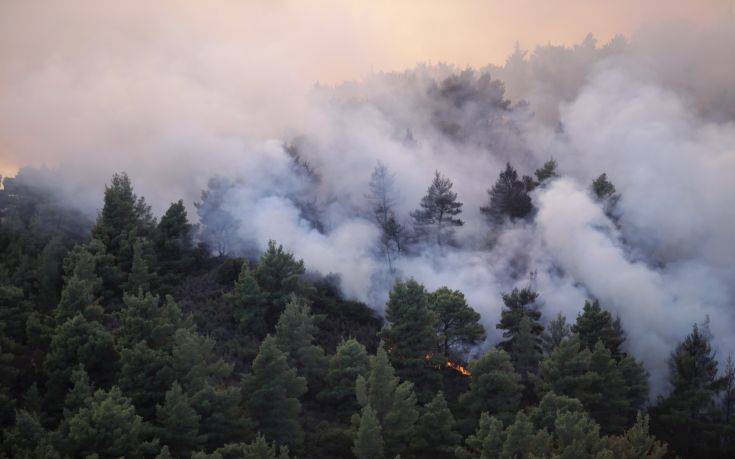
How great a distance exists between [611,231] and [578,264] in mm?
4191

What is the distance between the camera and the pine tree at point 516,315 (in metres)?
40.1

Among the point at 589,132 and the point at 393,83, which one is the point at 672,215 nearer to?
the point at 589,132

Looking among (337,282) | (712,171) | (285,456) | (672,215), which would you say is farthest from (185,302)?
(712,171)

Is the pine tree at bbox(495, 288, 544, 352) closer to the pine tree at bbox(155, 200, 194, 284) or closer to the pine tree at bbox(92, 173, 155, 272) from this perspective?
the pine tree at bbox(155, 200, 194, 284)

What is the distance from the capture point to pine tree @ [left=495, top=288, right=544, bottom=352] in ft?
132

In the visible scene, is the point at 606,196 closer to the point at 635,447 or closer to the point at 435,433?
the point at 635,447

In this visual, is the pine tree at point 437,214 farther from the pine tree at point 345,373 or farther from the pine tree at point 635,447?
the pine tree at point 635,447

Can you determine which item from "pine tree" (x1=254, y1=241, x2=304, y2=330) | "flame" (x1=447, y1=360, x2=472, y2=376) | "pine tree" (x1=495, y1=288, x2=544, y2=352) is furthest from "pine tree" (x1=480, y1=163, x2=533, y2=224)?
"pine tree" (x1=254, y1=241, x2=304, y2=330)

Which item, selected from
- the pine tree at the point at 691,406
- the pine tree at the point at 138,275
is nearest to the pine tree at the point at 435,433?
the pine tree at the point at 691,406

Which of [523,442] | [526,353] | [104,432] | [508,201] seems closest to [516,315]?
[526,353]

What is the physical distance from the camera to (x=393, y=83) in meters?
74.7

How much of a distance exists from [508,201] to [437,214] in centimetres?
653

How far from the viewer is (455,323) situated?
39.4 meters

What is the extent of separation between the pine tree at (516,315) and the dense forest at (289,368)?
0.35 ft
